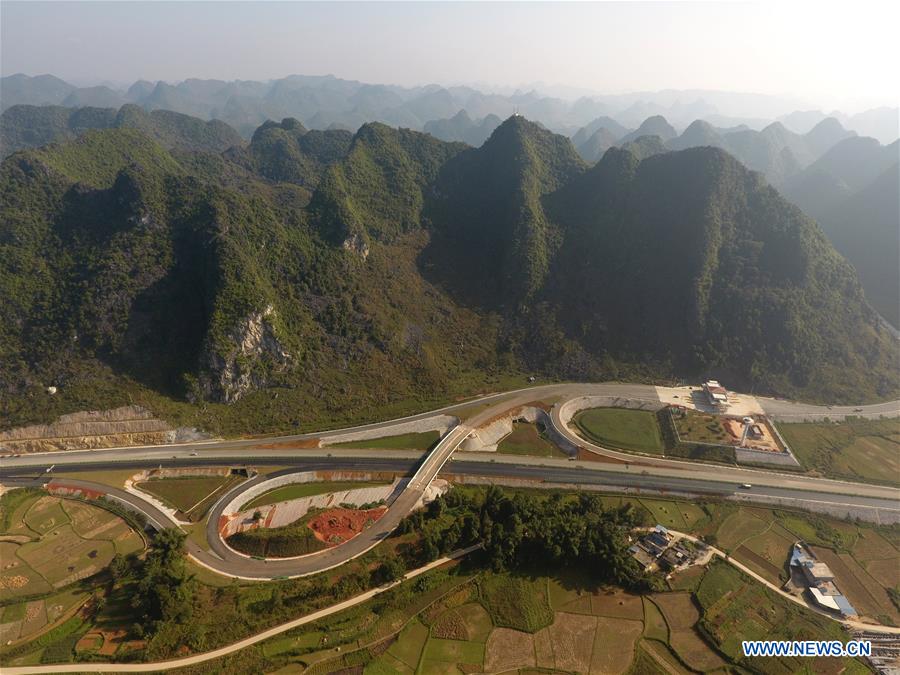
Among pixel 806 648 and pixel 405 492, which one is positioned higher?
pixel 405 492

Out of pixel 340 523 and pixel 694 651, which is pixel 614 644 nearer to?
pixel 694 651

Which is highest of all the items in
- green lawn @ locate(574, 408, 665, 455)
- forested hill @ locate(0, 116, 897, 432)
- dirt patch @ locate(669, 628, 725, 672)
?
forested hill @ locate(0, 116, 897, 432)

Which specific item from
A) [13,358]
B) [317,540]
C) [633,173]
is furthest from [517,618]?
[633,173]

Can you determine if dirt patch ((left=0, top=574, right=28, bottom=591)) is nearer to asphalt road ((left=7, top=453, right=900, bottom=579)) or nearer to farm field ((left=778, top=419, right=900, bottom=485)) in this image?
asphalt road ((left=7, top=453, right=900, bottom=579))

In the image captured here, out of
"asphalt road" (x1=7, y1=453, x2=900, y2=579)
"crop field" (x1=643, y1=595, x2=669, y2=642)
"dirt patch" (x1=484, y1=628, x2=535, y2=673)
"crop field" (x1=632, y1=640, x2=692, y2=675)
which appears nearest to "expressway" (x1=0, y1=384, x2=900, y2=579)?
"asphalt road" (x1=7, y1=453, x2=900, y2=579)

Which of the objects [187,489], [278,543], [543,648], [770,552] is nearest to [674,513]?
[770,552]

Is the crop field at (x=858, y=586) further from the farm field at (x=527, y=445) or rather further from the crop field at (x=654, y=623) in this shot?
the farm field at (x=527, y=445)

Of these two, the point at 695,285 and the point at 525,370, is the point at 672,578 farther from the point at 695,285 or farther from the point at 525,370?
the point at 695,285

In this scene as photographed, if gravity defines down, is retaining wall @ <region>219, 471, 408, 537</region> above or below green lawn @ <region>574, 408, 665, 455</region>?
below
